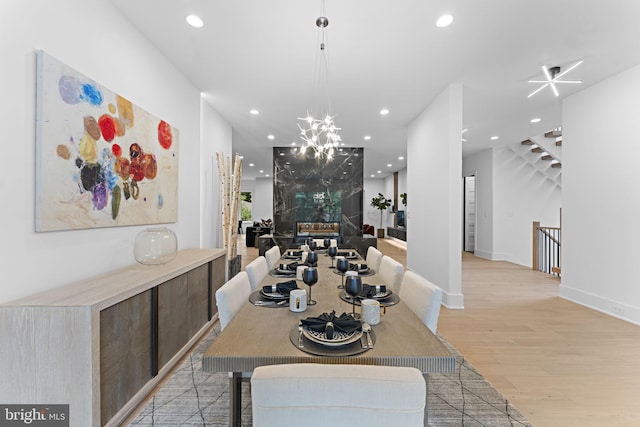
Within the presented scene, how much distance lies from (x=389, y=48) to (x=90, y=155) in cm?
285

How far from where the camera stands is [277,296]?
5.56ft

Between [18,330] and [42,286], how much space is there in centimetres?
37

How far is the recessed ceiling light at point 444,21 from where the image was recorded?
258cm

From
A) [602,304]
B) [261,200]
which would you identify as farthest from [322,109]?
[261,200]

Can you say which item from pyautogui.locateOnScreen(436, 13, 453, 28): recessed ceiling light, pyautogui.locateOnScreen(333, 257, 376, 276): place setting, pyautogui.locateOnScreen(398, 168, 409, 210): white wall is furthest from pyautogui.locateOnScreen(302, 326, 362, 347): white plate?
pyautogui.locateOnScreen(398, 168, 409, 210): white wall

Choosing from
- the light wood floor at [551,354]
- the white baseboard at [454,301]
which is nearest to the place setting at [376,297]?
the light wood floor at [551,354]

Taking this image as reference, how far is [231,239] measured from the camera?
15.9 feet

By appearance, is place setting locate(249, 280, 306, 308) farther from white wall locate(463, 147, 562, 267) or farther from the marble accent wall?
white wall locate(463, 147, 562, 267)

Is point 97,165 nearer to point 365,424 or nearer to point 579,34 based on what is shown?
point 365,424

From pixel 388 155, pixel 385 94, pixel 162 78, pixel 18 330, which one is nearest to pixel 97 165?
pixel 18 330

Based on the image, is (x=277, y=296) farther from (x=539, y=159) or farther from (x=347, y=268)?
(x=539, y=159)

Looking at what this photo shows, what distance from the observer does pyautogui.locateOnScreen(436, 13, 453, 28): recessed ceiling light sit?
258 centimetres

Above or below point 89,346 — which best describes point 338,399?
above

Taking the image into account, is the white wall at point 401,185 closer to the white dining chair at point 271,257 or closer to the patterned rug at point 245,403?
the white dining chair at point 271,257
